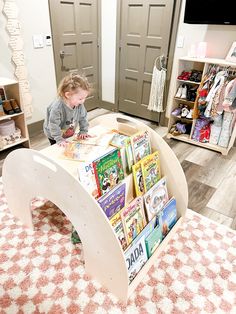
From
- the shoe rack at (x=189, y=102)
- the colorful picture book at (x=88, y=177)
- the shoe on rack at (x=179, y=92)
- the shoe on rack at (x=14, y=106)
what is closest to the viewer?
the colorful picture book at (x=88, y=177)

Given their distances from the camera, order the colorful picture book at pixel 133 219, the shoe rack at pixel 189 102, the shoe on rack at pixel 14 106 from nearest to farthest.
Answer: the colorful picture book at pixel 133 219, the shoe on rack at pixel 14 106, the shoe rack at pixel 189 102

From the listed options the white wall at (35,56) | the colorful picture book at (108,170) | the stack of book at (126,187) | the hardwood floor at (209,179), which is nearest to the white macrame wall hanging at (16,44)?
the white wall at (35,56)

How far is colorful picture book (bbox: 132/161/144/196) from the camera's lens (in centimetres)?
148

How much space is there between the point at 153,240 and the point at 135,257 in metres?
0.20

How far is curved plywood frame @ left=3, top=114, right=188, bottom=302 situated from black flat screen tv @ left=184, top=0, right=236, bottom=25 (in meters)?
1.81

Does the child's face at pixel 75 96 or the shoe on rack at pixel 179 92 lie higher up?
the child's face at pixel 75 96

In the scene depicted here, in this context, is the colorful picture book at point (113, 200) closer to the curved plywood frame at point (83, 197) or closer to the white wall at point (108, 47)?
the curved plywood frame at point (83, 197)

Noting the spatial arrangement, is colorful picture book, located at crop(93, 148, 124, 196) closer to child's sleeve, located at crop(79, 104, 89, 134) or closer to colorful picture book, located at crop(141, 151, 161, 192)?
colorful picture book, located at crop(141, 151, 161, 192)

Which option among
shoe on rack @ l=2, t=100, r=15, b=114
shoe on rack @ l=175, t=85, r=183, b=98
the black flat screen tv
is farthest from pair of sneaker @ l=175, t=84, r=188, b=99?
shoe on rack @ l=2, t=100, r=15, b=114

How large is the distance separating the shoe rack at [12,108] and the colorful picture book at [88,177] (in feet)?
5.31

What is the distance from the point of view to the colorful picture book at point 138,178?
1479 millimetres

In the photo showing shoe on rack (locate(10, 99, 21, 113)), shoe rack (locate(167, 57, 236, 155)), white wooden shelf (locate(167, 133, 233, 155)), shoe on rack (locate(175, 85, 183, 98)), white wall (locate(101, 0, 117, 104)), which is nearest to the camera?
shoe on rack (locate(10, 99, 21, 113))

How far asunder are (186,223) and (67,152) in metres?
1.11

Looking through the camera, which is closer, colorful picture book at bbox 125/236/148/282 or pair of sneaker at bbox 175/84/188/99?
colorful picture book at bbox 125/236/148/282
